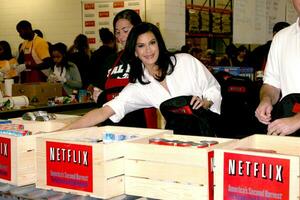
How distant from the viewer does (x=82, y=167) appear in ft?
5.99

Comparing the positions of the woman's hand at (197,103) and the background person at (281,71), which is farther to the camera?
the woman's hand at (197,103)

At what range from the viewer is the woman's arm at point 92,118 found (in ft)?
7.73

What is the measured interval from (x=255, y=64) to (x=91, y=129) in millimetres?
4169

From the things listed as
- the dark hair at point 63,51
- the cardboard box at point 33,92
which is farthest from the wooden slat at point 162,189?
the dark hair at point 63,51

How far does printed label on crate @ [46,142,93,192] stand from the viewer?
1809 millimetres

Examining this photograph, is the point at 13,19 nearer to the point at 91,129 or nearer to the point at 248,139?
the point at 91,129

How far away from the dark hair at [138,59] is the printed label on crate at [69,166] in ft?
2.78

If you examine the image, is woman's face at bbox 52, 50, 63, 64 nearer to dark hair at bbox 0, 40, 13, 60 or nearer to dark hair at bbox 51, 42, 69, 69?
dark hair at bbox 51, 42, 69, 69

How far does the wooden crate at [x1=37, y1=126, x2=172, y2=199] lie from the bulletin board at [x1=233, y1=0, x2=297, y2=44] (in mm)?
5843

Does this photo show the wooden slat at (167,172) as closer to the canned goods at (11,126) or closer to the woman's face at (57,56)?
the canned goods at (11,126)

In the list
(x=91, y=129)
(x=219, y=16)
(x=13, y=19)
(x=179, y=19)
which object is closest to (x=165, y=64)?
(x=91, y=129)

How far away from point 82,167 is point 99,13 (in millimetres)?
5753

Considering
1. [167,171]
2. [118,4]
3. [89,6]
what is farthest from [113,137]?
[89,6]

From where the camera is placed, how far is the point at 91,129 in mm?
2207
